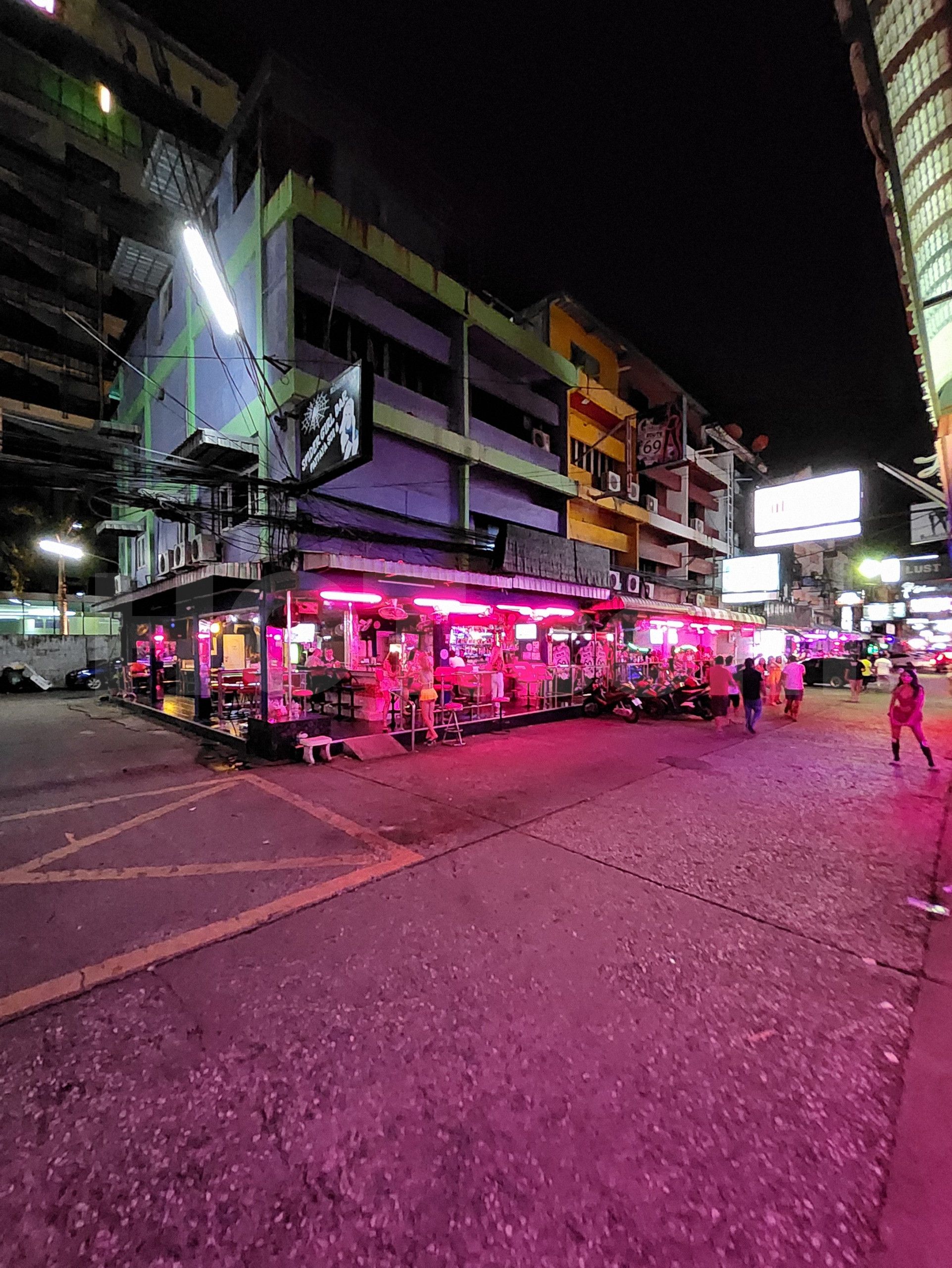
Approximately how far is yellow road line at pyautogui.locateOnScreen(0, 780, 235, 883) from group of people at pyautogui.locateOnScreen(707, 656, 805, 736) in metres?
11.5

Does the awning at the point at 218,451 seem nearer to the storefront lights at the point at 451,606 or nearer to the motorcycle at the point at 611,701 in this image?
the storefront lights at the point at 451,606

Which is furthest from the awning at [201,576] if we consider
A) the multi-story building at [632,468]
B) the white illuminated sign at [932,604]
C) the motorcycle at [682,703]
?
the white illuminated sign at [932,604]

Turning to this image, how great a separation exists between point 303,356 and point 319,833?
1145cm

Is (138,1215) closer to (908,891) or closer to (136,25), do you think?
(908,891)

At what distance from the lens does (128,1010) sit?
290 cm

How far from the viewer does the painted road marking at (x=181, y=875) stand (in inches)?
123

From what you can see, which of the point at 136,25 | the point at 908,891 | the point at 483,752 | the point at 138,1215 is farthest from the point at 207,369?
the point at 908,891

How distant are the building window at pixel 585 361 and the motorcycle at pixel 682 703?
14.4m

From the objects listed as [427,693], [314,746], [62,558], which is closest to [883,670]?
[427,693]

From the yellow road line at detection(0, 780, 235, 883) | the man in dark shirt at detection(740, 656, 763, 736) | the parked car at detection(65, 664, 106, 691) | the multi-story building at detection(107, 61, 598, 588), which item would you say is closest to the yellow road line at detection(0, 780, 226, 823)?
the yellow road line at detection(0, 780, 235, 883)

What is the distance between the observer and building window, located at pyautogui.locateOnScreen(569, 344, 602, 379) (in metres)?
21.8

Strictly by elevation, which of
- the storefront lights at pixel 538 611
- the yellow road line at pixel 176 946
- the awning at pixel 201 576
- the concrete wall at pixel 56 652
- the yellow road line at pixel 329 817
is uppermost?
the awning at pixel 201 576

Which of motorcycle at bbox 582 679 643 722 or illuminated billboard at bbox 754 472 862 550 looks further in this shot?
illuminated billboard at bbox 754 472 862 550

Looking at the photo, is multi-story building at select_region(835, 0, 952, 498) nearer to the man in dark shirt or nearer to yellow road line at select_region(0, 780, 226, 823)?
the man in dark shirt
